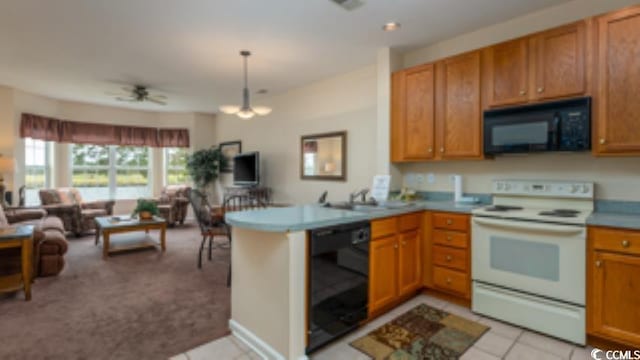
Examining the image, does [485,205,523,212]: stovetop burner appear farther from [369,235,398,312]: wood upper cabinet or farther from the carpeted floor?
the carpeted floor

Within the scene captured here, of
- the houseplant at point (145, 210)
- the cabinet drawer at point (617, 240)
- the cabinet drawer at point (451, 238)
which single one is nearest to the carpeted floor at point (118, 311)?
the houseplant at point (145, 210)

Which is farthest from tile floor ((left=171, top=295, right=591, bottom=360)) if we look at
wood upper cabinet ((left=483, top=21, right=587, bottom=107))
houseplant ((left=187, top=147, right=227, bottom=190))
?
houseplant ((left=187, top=147, right=227, bottom=190))

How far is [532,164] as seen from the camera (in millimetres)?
2873

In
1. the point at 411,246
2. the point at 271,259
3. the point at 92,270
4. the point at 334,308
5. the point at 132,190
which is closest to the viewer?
the point at 271,259

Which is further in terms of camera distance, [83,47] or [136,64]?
[136,64]

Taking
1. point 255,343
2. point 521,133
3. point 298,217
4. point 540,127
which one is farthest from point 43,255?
point 540,127

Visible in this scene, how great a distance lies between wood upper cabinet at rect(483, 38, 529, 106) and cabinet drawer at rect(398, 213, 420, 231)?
4.07ft

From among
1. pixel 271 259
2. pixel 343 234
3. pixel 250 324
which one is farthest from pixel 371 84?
pixel 250 324

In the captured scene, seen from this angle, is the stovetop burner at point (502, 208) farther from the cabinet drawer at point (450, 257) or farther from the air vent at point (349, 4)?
the air vent at point (349, 4)

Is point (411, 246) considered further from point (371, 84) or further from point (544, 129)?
point (371, 84)

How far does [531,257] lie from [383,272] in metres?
1.10

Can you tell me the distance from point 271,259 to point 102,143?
6.60 meters

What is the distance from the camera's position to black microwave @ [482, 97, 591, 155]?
7.80 feet

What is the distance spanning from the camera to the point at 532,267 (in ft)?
7.66
